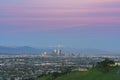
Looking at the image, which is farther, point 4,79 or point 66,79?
point 4,79

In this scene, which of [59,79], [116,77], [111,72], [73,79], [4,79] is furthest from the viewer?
[4,79]

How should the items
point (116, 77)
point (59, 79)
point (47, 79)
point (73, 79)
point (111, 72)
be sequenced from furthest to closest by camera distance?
1. point (47, 79)
2. point (59, 79)
3. point (73, 79)
4. point (111, 72)
5. point (116, 77)

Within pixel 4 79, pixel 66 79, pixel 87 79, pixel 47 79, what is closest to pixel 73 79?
pixel 66 79

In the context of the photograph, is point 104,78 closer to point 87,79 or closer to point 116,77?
point 116,77

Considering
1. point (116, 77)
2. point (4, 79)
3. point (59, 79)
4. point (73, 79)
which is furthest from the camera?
point (4, 79)

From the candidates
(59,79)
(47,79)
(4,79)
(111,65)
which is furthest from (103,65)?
(4,79)

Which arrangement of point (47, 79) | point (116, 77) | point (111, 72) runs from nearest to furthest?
1. point (116, 77)
2. point (111, 72)
3. point (47, 79)

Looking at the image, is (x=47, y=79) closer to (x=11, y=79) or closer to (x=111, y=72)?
(x=111, y=72)

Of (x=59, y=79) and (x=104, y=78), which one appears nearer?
(x=104, y=78)
